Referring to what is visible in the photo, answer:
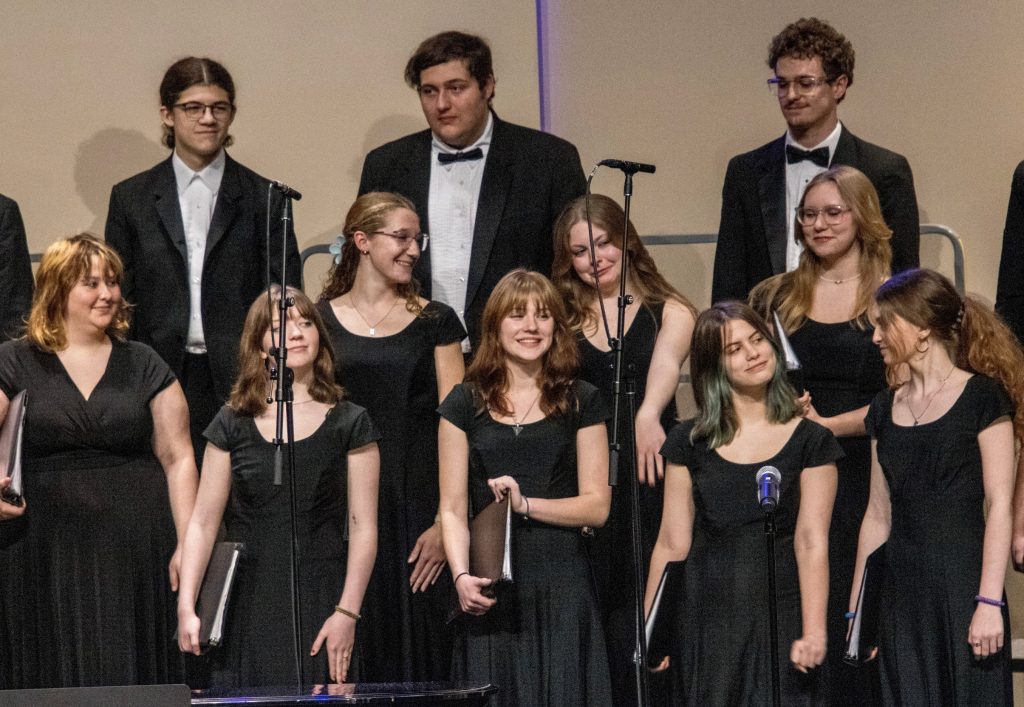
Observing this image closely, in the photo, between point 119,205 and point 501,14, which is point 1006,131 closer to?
Answer: point 501,14

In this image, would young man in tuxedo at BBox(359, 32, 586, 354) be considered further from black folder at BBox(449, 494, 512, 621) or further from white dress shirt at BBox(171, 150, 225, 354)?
black folder at BBox(449, 494, 512, 621)

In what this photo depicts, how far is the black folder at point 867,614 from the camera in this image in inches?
131

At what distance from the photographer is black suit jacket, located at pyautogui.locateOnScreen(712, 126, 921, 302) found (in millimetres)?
4152

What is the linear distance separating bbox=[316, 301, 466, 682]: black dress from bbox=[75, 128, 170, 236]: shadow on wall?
198 cm

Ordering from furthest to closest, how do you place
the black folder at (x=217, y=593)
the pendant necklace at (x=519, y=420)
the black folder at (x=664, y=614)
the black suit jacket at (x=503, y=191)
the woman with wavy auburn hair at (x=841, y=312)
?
1. the black suit jacket at (x=503, y=191)
2. the woman with wavy auburn hair at (x=841, y=312)
3. the pendant necklace at (x=519, y=420)
4. the black folder at (x=217, y=593)
5. the black folder at (x=664, y=614)

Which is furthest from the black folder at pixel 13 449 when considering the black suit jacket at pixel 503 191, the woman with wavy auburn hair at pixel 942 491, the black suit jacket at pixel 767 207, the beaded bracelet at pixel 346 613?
the woman with wavy auburn hair at pixel 942 491

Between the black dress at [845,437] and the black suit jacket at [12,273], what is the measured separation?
2.18 meters

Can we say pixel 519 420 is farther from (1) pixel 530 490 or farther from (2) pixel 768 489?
(2) pixel 768 489

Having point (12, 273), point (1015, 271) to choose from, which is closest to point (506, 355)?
point (1015, 271)

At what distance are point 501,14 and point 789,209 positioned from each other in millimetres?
1743

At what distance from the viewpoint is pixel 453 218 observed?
14.4ft

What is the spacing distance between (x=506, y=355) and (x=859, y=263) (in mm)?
960

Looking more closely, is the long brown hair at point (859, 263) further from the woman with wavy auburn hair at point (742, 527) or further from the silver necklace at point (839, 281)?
the woman with wavy auburn hair at point (742, 527)

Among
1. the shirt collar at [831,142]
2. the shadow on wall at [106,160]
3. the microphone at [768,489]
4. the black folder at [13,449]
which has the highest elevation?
the shadow on wall at [106,160]
